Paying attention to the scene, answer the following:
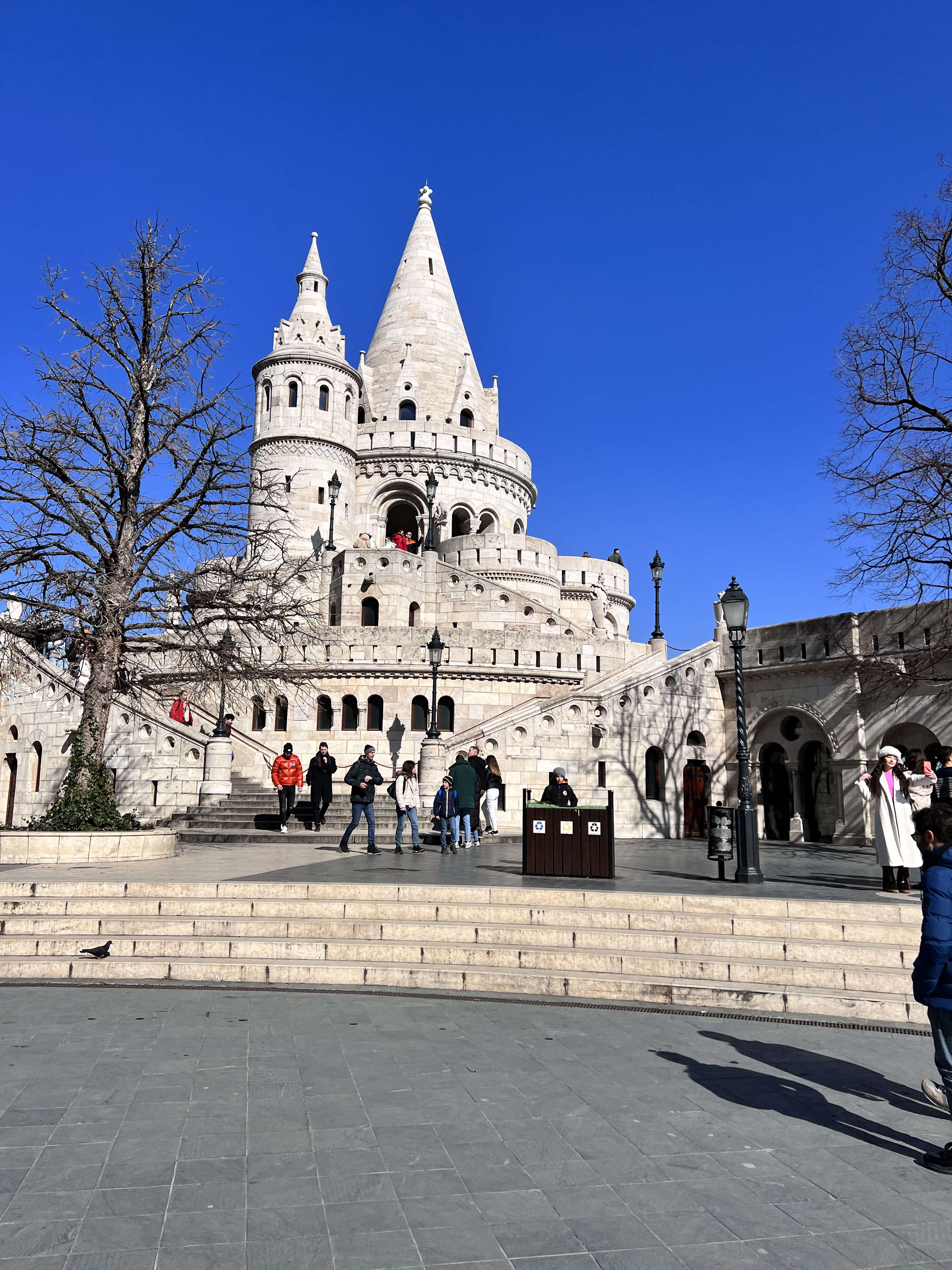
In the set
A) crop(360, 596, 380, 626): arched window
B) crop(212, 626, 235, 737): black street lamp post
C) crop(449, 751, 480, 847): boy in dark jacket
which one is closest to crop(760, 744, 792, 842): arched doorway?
crop(449, 751, 480, 847): boy in dark jacket

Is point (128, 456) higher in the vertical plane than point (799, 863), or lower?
higher

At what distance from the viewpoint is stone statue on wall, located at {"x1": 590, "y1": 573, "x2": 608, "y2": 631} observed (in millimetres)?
36531

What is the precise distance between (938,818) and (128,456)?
13.7m

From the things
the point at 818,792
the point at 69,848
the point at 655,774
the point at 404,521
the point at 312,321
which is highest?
the point at 312,321

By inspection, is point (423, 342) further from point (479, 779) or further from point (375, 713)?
point (479, 779)

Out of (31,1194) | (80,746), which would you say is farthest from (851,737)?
(31,1194)

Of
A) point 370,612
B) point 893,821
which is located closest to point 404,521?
point 370,612

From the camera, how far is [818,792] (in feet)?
73.9

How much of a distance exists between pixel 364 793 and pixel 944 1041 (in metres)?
11.4

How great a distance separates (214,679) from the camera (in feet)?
50.9

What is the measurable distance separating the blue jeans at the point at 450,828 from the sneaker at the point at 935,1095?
11078 mm

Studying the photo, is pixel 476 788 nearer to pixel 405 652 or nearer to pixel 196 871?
pixel 196 871

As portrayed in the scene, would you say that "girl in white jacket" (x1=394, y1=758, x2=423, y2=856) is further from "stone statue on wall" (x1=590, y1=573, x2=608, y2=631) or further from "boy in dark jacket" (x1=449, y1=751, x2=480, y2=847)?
"stone statue on wall" (x1=590, y1=573, x2=608, y2=631)

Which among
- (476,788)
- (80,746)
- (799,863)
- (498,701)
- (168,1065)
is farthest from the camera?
(498,701)
